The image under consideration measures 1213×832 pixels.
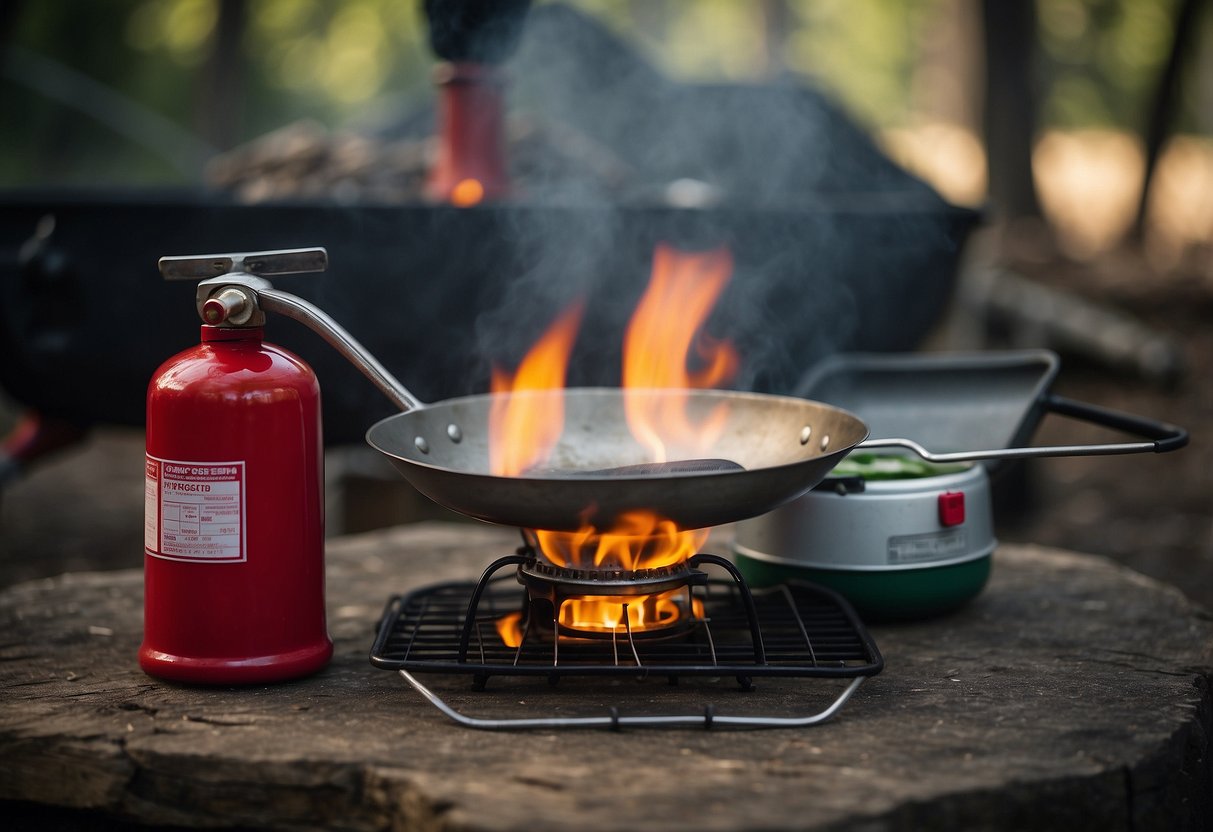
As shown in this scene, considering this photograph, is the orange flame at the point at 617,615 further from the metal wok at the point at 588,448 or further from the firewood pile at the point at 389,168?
the firewood pile at the point at 389,168

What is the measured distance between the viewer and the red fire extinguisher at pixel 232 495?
1.73 metres

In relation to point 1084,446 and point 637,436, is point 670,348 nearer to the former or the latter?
point 637,436

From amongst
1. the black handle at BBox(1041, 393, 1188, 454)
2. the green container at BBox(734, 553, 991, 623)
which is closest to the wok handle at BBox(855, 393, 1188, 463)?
the black handle at BBox(1041, 393, 1188, 454)

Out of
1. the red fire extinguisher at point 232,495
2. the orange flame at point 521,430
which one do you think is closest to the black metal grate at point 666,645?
the red fire extinguisher at point 232,495

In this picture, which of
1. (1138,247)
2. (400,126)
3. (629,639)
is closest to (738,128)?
(400,126)

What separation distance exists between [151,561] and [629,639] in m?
0.77

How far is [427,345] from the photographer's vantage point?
3154 millimetres

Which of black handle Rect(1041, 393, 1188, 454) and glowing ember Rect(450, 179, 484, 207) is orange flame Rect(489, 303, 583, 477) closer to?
black handle Rect(1041, 393, 1188, 454)

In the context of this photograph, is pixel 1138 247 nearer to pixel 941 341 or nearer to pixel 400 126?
pixel 941 341

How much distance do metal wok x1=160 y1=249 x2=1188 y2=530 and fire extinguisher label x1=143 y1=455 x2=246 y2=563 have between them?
229mm

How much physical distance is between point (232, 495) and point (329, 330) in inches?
12.0

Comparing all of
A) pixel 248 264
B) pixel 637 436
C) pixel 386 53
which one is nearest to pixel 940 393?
pixel 637 436

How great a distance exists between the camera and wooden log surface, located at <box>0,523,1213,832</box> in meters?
1.42

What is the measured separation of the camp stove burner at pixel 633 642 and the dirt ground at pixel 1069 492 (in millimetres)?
2257
